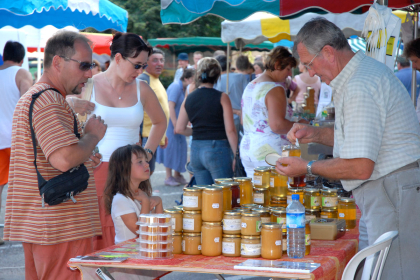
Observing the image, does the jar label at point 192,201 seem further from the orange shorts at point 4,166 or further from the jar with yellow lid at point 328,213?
the orange shorts at point 4,166

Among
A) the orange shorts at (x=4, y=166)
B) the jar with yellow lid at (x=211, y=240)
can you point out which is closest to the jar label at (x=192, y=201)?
the jar with yellow lid at (x=211, y=240)

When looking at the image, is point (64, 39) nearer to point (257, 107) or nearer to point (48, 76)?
point (48, 76)

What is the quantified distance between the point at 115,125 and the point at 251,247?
1744mm

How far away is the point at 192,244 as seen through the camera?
2.54 meters

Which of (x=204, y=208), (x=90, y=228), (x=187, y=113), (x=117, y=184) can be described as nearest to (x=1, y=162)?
(x=187, y=113)

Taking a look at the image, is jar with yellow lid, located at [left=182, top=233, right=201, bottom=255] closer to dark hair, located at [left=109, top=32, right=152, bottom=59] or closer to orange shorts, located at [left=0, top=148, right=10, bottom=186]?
dark hair, located at [left=109, top=32, right=152, bottom=59]

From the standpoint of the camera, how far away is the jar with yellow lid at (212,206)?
254 cm

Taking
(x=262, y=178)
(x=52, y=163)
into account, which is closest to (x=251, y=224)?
(x=262, y=178)

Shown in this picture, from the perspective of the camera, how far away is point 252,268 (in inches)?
86.7

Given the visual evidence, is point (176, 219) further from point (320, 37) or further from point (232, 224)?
point (320, 37)

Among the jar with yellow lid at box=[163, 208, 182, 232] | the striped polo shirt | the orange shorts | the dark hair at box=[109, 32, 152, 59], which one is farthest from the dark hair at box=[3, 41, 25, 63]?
the jar with yellow lid at box=[163, 208, 182, 232]

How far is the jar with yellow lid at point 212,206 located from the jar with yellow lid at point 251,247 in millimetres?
186

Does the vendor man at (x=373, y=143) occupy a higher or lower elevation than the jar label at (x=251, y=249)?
higher

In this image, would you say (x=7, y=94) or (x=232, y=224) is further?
(x=7, y=94)
